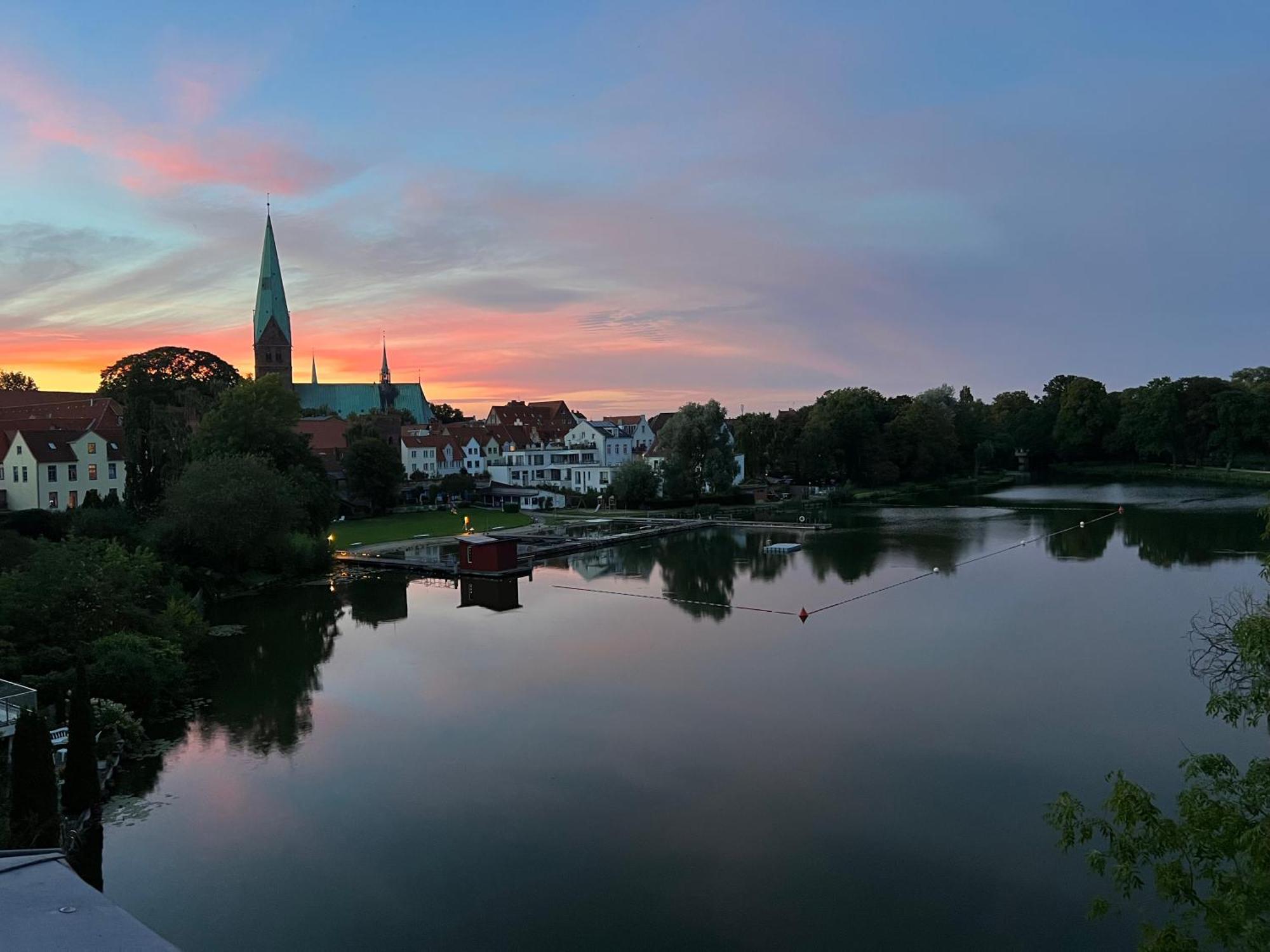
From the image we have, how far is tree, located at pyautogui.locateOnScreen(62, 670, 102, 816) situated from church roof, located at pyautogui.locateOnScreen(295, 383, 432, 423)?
72.3 m

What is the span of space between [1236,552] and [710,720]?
2950cm

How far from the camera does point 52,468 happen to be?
124 ft

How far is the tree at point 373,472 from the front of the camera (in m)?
50.6

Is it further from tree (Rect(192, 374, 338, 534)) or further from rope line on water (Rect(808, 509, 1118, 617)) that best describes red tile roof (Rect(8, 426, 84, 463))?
rope line on water (Rect(808, 509, 1118, 617))

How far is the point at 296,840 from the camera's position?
498 inches

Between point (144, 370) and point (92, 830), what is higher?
point (144, 370)

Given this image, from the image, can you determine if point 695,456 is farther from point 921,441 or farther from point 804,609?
point 804,609

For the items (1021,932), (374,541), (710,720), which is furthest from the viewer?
(374,541)

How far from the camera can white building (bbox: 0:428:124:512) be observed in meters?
37.6

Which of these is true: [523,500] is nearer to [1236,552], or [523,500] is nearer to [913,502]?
[913,502]

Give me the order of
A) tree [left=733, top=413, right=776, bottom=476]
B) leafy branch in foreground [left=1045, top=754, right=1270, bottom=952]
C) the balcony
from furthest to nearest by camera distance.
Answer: tree [left=733, top=413, right=776, bottom=476], the balcony, leafy branch in foreground [left=1045, top=754, right=1270, bottom=952]

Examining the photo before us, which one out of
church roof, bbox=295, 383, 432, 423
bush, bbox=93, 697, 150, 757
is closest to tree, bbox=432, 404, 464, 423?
church roof, bbox=295, 383, 432, 423

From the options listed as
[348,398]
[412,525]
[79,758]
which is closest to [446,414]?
[348,398]

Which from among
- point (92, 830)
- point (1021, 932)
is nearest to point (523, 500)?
point (92, 830)
